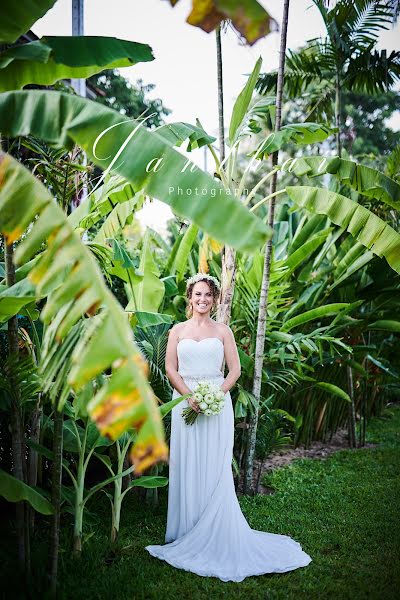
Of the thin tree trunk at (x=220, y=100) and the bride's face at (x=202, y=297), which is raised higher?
the thin tree trunk at (x=220, y=100)

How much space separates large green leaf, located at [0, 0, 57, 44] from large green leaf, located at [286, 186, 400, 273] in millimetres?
2786

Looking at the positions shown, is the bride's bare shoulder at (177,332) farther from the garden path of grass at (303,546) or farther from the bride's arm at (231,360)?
the garden path of grass at (303,546)

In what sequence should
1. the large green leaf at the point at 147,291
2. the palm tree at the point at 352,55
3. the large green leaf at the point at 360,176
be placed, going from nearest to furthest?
the large green leaf at the point at 360,176, the large green leaf at the point at 147,291, the palm tree at the point at 352,55

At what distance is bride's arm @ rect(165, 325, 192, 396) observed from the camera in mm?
4547

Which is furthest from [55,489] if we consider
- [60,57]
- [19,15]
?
[19,15]

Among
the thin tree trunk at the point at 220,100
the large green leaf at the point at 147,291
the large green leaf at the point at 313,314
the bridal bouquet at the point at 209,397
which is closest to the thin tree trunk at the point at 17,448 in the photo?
the bridal bouquet at the point at 209,397

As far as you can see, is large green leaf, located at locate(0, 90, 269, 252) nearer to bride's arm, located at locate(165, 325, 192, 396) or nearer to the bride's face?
the bride's face

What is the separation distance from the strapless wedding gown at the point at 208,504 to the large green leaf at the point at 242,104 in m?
2.06

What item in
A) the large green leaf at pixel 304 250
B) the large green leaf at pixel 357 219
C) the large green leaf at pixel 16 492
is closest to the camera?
the large green leaf at pixel 16 492

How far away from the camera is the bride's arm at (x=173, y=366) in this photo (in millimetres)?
4547

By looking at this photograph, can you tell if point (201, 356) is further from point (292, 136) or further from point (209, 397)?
point (292, 136)

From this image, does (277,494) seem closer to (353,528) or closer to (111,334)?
(353,528)

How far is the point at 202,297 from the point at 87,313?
2.65 metres

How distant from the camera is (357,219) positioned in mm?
4684
